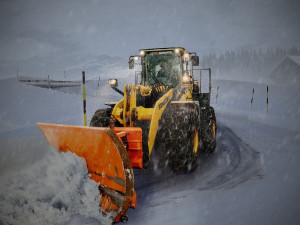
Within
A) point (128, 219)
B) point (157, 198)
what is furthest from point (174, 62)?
point (128, 219)

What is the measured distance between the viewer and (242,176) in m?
4.38

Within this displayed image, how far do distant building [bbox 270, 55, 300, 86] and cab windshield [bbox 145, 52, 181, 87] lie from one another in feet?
116

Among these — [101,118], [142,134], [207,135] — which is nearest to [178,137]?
[142,134]

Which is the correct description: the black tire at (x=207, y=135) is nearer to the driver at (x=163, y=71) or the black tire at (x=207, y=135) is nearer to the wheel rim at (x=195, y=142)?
the wheel rim at (x=195, y=142)

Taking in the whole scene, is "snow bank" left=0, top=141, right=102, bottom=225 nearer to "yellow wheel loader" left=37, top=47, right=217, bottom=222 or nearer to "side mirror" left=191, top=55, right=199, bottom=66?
"yellow wheel loader" left=37, top=47, right=217, bottom=222

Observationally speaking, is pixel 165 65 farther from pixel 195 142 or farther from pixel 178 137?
pixel 178 137

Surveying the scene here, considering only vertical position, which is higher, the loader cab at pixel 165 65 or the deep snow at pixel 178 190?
the loader cab at pixel 165 65

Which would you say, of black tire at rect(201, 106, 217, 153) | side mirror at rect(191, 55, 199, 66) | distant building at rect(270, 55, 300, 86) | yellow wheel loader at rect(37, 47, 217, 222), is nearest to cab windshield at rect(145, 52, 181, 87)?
yellow wheel loader at rect(37, 47, 217, 222)

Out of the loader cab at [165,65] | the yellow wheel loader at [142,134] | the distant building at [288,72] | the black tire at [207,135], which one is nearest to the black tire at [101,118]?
the yellow wheel loader at [142,134]

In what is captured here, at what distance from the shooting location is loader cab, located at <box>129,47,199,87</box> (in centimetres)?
618

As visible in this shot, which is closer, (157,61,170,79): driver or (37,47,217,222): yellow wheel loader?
(37,47,217,222): yellow wheel loader

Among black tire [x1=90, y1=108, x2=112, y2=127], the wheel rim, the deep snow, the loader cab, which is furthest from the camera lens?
the loader cab

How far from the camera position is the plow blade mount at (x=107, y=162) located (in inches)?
116

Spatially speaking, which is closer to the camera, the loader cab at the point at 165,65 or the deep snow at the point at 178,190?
the deep snow at the point at 178,190
